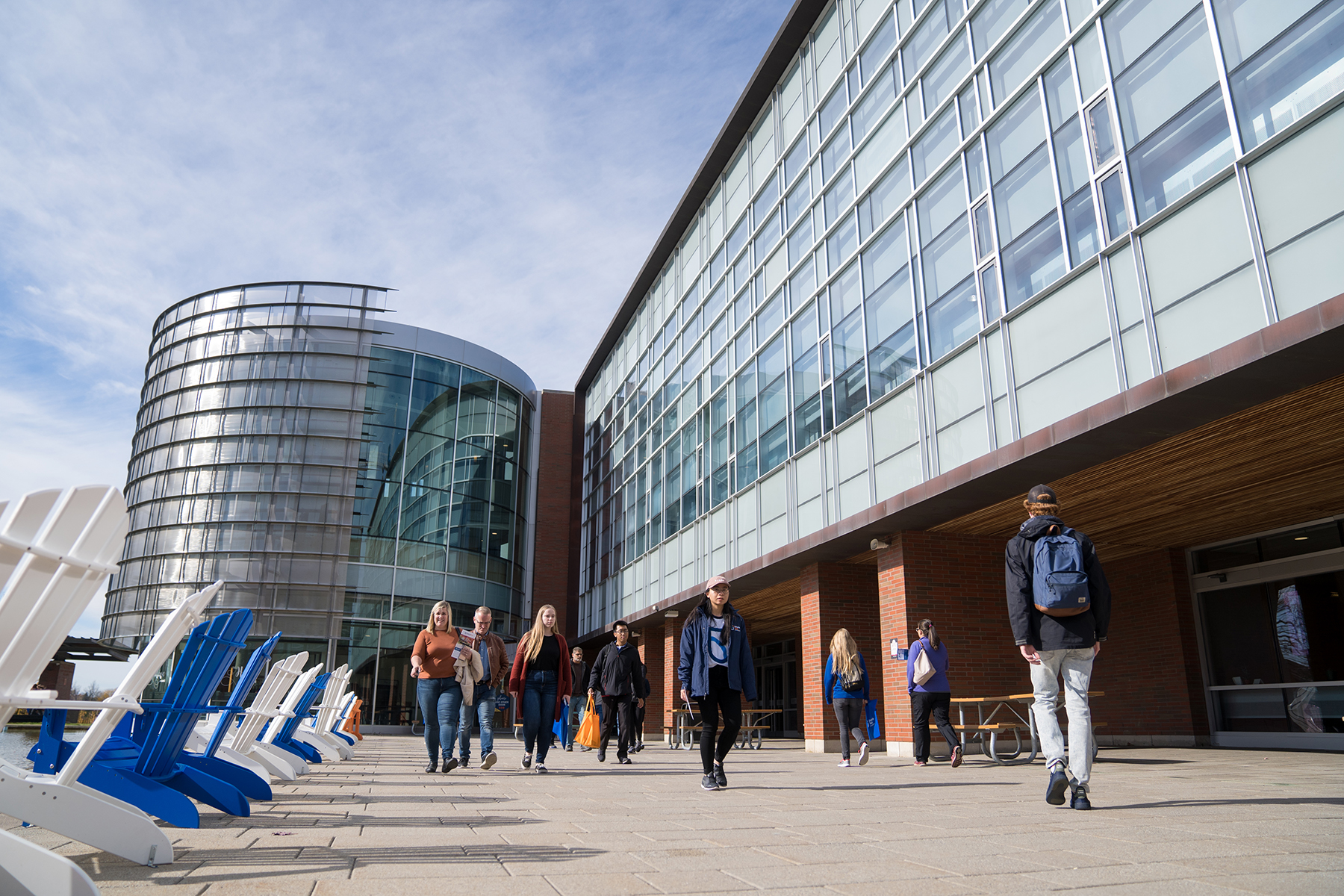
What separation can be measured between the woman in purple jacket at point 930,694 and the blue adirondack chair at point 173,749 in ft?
25.4

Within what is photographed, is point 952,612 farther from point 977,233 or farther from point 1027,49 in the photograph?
point 1027,49

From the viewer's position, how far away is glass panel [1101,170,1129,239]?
386 inches

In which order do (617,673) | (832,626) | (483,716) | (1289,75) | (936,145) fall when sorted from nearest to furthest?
(1289,75), (483,716), (617,673), (936,145), (832,626)

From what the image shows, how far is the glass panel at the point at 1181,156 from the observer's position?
8734 mm

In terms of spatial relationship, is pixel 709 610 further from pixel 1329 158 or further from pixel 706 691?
pixel 1329 158

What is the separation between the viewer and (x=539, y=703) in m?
9.16

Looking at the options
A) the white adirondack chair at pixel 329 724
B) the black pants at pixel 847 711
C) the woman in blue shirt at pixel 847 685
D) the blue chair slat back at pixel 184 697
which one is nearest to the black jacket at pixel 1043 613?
the blue chair slat back at pixel 184 697

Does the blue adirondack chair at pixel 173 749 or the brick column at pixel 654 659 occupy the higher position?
the brick column at pixel 654 659

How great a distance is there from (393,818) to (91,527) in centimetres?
291

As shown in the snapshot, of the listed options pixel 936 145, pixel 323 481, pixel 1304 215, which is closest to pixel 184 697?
pixel 1304 215

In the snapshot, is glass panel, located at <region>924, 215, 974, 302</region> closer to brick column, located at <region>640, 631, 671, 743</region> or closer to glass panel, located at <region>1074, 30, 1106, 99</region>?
glass panel, located at <region>1074, 30, 1106, 99</region>

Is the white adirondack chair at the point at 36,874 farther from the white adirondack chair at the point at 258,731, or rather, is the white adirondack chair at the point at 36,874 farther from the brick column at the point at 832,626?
the brick column at the point at 832,626

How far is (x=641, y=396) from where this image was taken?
29.4m

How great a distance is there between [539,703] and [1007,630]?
27.2 ft
